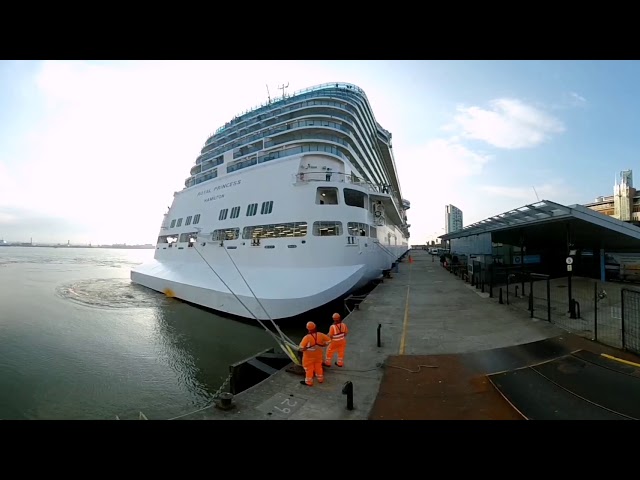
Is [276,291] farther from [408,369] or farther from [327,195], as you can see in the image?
[408,369]

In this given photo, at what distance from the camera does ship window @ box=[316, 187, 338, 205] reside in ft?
53.9

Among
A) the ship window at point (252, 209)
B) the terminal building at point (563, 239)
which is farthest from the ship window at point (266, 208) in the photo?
the terminal building at point (563, 239)

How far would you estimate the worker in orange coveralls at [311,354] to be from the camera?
5.80 metres

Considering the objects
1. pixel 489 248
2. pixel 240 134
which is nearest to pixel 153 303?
pixel 240 134

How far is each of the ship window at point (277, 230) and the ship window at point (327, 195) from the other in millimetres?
2074

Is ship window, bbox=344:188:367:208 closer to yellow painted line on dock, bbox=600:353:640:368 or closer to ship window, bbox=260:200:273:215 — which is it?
ship window, bbox=260:200:273:215

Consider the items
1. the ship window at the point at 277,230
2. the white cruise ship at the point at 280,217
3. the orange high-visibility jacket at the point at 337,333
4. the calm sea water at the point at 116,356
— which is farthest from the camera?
the ship window at the point at 277,230

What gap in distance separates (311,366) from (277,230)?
10.6 meters

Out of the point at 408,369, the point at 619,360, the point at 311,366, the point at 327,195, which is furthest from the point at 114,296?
the point at 619,360

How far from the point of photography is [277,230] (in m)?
15.8

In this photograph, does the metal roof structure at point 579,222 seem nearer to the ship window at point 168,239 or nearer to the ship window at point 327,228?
the ship window at point 327,228
